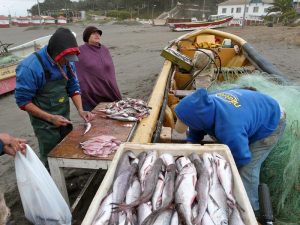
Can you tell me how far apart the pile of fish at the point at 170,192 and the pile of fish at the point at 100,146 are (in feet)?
2.42

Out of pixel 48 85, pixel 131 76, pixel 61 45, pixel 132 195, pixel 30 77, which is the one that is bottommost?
pixel 131 76

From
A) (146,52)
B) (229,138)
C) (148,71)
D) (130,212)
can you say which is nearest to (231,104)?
(229,138)

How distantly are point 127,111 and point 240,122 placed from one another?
5.94 ft

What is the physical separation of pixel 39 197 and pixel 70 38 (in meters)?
1.89

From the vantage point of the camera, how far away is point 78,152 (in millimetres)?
3213

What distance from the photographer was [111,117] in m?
4.18

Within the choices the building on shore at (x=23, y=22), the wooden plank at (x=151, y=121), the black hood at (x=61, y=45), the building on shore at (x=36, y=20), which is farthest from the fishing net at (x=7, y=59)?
the building on shore at (x=23, y=22)

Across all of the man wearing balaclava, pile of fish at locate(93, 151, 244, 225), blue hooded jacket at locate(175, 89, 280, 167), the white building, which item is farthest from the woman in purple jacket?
the white building

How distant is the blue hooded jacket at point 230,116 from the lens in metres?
2.82

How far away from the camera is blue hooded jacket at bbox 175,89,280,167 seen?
9.27 ft

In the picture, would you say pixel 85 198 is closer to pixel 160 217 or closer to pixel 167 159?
pixel 167 159

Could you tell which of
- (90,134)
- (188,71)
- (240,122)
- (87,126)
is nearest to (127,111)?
(87,126)

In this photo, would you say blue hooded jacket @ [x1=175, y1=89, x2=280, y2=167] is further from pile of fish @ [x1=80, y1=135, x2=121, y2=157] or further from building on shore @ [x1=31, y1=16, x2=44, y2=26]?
building on shore @ [x1=31, y1=16, x2=44, y2=26]

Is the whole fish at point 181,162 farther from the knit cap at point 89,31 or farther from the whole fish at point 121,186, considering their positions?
the knit cap at point 89,31
